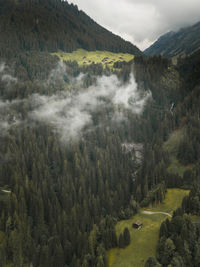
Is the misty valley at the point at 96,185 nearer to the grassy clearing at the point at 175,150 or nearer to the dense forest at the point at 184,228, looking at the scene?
the dense forest at the point at 184,228

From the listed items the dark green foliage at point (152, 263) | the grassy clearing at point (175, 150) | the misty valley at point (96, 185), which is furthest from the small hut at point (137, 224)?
the grassy clearing at point (175, 150)

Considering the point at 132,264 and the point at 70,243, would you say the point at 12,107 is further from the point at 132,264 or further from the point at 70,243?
the point at 132,264

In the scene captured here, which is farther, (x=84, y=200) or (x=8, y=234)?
(x=84, y=200)

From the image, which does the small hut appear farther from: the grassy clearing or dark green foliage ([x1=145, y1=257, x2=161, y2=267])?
the grassy clearing

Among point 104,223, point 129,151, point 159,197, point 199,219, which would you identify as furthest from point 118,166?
point 199,219

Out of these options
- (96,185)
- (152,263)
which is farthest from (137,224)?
(96,185)

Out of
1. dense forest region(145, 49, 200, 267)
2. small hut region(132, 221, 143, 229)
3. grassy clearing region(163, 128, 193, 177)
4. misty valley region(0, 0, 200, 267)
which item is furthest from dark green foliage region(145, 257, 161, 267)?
grassy clearing region(163, 128, 193, 177)

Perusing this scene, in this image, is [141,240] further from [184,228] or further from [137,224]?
[184,228]
